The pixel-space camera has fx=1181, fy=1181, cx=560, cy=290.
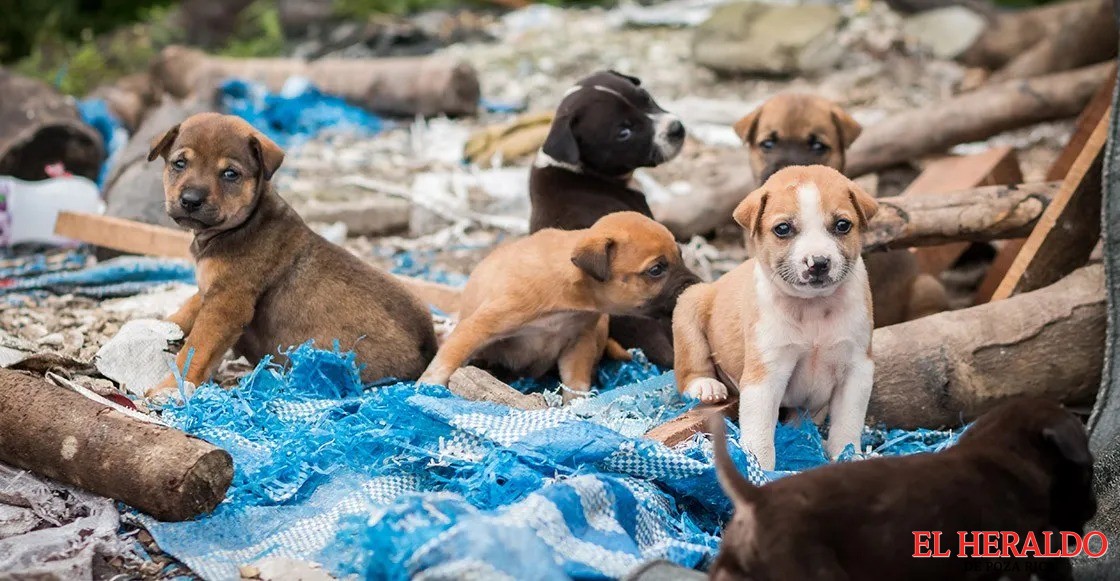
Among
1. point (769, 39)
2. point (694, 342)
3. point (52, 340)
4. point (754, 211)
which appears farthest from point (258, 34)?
point (754, 211)

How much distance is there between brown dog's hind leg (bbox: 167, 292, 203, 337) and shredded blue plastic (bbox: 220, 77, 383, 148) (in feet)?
18.0

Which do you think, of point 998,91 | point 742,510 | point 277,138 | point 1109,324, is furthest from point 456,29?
point 742,510

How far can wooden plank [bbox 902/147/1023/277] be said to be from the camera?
7.19 metres

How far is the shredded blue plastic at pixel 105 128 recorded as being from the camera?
31.4ft

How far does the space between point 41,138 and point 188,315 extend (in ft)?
14.7

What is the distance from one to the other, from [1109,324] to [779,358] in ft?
5.14

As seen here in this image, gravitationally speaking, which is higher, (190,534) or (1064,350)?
(190,534)

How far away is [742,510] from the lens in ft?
9.97

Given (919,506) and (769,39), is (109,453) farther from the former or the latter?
(769,39)

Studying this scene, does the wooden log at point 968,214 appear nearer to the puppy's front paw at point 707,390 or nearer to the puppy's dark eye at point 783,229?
the puppy's front paw at point 707,390

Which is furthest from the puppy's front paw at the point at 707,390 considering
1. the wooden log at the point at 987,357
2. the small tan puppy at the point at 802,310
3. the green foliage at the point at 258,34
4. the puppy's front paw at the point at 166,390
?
the green foliage at the point at 258,34

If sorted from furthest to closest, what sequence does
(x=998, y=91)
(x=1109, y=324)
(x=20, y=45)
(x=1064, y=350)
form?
(x=20, y=45), (x=998, y=91), (x=1064, y=350), (x=1109, y=324)

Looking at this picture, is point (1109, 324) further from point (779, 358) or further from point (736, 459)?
point (736, 459)

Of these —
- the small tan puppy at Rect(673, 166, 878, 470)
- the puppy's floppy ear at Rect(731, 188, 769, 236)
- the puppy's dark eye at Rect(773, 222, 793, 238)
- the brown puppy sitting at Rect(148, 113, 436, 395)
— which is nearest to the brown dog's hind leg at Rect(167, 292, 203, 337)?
the brown puppy sitting at Rect(148, 113, 436, 395)
